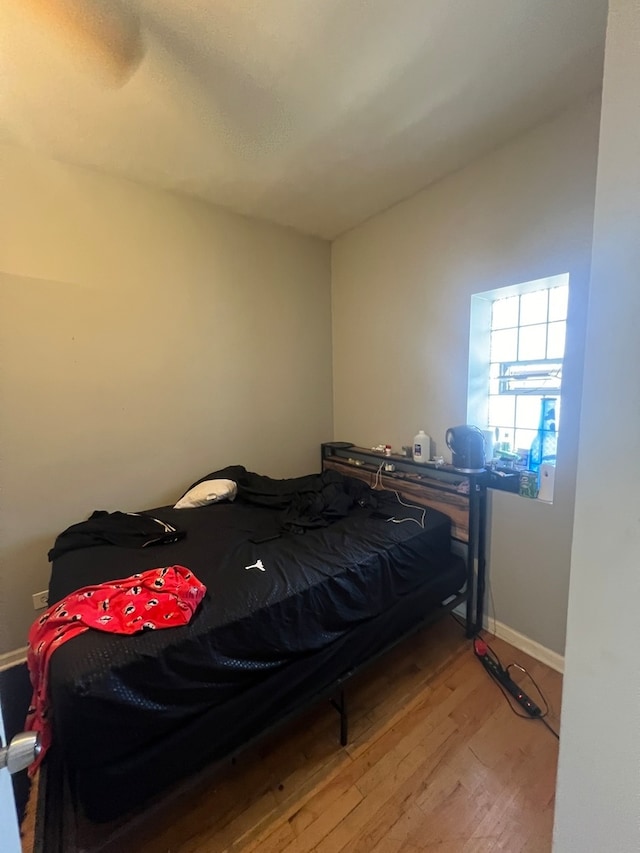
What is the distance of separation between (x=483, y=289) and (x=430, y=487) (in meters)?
1.20

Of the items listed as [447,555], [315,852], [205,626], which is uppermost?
[205,626]

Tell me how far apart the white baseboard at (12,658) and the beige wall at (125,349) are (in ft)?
0.13

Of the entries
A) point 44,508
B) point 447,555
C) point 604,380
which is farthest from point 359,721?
point 44,508

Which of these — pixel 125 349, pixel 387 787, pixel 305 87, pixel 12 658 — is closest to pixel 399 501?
pixel 387 787

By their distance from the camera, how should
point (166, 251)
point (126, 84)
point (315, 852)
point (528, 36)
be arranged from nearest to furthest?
point (315, 852) < point (528, 36) < point (126, 84) < point (166, 251)

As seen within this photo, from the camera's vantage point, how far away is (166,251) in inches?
92.1

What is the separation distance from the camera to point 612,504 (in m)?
0.58

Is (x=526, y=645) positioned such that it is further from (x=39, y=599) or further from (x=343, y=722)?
(x=39, y=599)

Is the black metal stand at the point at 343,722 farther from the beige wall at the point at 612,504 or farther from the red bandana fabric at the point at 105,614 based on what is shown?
the beige wall at the point at 612,504

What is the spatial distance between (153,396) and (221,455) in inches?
25.2

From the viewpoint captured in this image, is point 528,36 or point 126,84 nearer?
point 528,36

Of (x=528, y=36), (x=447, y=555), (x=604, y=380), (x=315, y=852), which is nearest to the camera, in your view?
(x=604, y=380)

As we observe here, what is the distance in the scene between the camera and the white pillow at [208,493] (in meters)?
2.29

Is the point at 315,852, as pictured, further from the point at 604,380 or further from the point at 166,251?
the point at 166,251
